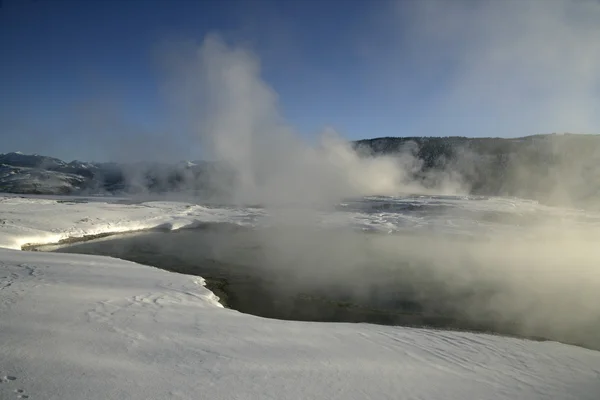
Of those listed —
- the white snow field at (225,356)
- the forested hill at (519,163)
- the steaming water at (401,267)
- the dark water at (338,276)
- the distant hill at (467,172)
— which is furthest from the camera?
the distant hill at (467,172)

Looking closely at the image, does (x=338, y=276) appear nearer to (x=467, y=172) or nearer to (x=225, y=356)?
(x=225, y=356)

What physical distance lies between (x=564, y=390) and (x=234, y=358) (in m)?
4.10

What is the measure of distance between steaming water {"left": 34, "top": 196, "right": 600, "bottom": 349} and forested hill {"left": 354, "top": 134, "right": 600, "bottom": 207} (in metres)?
19.3

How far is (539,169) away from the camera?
47.4 metres

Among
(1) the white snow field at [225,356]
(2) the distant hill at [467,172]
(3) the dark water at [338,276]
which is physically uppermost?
(2) the distant hill at [467,172]

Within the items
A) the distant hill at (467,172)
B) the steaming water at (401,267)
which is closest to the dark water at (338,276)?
the steaming water at (401,267)

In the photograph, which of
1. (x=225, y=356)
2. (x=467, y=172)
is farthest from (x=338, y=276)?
(x=467, y=172)

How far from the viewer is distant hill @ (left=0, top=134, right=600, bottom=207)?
139 feet

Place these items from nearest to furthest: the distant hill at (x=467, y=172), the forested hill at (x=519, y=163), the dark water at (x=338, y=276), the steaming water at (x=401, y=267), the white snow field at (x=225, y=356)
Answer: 1. the white snow field at (x=225, y=356)
2. the dark water at (x=338, y=276)
3. the steaming water at (x=401, y=267)
4. the forested hill at (x=519, y=163)
5. the distant hill at (x=467, y=172)

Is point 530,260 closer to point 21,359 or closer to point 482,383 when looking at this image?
point 482,383

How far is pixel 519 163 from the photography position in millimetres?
49844

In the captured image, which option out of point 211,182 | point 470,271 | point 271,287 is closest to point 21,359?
point 271,287

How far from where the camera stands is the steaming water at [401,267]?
763 cm

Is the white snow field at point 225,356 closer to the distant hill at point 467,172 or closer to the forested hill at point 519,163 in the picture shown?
the distant hill at point 467,172
